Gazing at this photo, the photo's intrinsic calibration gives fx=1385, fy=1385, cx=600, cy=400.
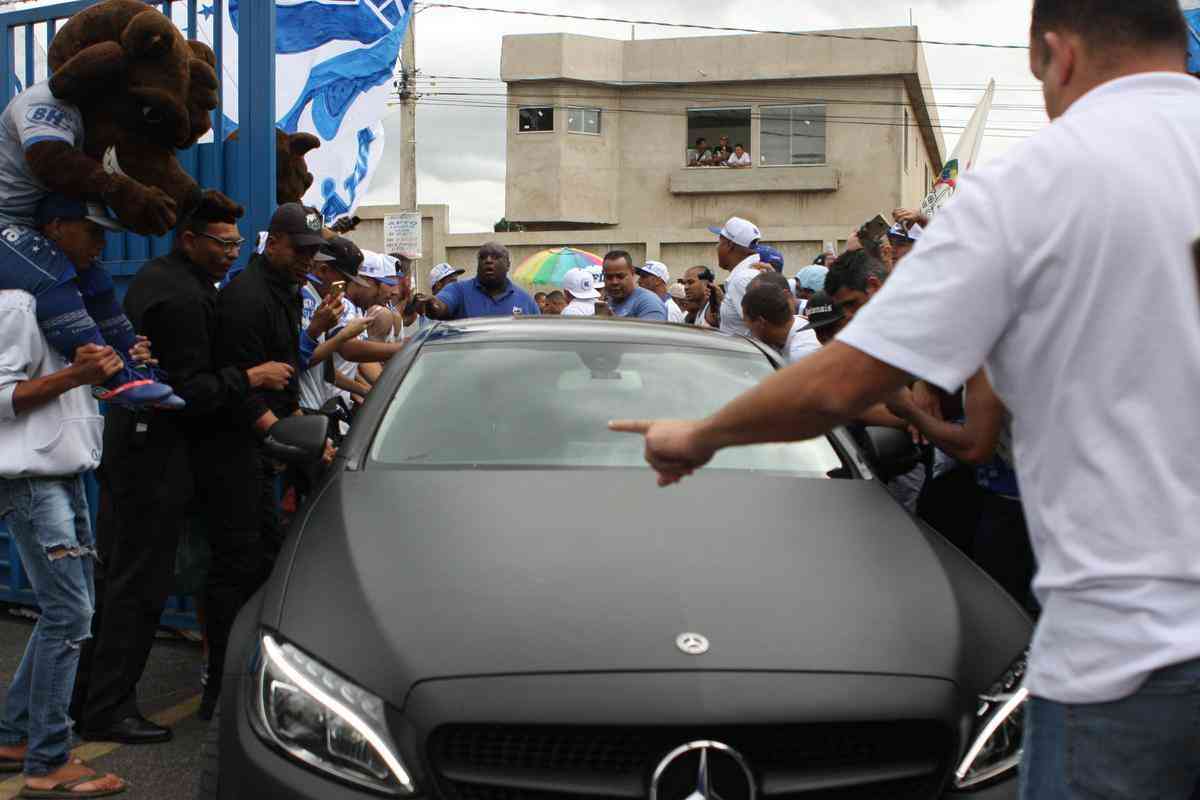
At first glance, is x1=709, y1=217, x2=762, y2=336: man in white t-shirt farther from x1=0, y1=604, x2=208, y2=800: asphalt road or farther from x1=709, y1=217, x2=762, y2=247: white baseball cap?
x1=0, y1=604, x2=208, y2=800: asphalt road

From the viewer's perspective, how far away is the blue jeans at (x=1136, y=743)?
1.75 meters

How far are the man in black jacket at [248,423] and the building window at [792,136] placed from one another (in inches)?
1329

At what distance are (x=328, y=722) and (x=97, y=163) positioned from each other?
2.71m

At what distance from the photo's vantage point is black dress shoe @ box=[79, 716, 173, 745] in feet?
16.3

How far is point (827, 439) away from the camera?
14.0 feet

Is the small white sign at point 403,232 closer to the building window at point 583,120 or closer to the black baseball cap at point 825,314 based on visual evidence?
the black baseball cap at point 825,314

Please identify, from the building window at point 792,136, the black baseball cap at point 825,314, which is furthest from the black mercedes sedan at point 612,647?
the building window at point 792,136

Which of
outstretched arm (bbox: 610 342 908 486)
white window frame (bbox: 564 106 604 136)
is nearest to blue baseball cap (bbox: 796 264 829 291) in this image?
outstretched arm (bbox: 610 342 908 486)

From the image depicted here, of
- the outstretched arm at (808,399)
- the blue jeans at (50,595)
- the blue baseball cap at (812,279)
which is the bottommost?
the blue jeans at (50,595)

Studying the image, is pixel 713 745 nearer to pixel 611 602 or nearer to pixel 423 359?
pixel 611 602

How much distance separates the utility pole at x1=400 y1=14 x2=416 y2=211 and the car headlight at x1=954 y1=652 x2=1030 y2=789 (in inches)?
968

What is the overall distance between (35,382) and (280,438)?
75 centimetres

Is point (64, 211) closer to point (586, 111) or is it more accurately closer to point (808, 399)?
point (808, 399)

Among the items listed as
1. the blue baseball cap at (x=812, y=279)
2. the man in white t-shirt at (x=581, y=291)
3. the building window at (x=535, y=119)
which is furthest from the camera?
the building window at (x=535, y=119)
